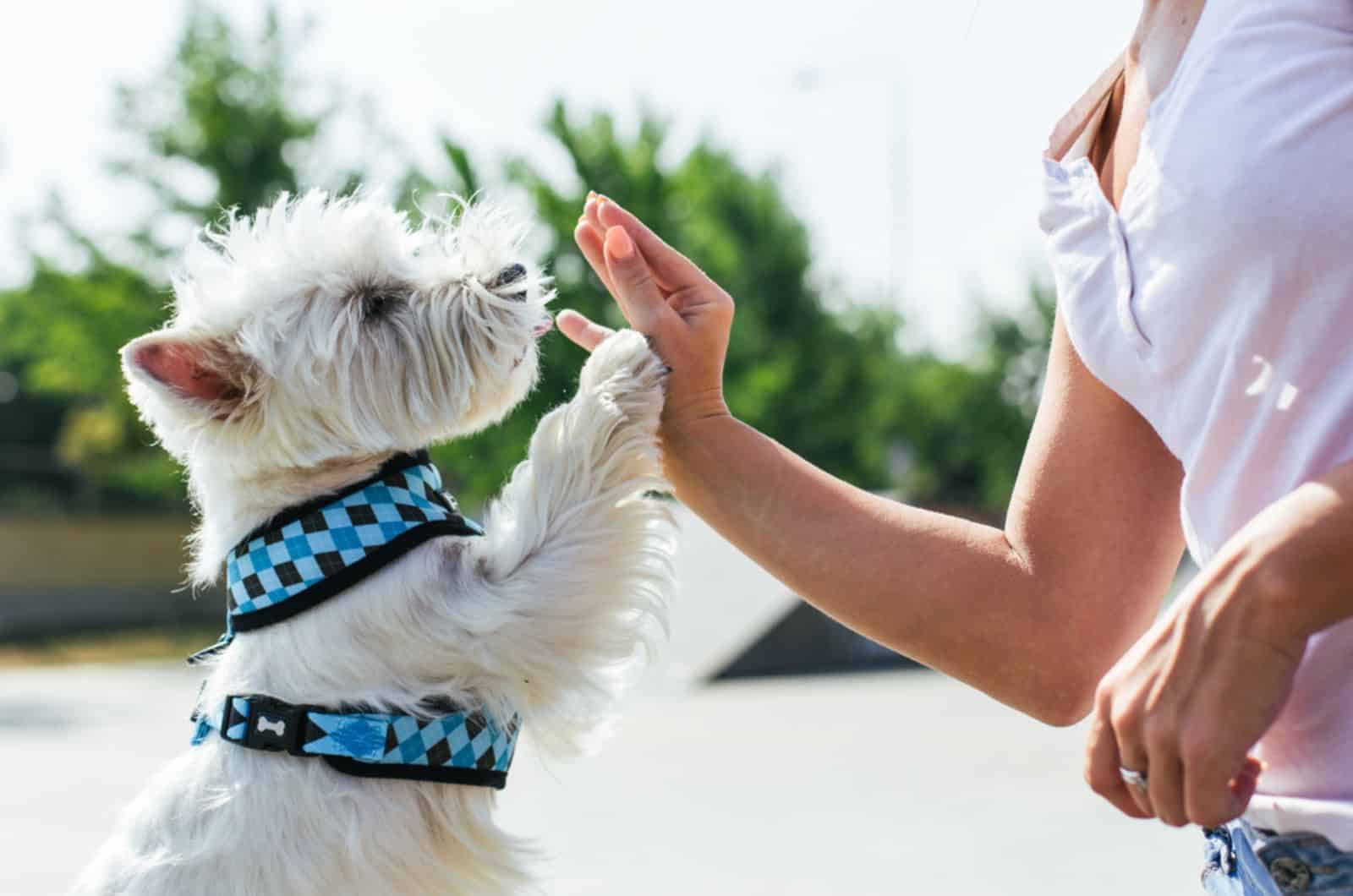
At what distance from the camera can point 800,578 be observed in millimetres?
1933

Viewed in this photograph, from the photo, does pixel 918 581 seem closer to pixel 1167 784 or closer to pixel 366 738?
pixel 1167 784

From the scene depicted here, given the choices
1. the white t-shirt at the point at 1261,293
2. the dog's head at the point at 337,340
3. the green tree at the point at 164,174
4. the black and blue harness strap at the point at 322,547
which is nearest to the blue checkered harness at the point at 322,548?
the black and blue harness strap at the point at 322,547

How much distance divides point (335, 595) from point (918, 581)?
0.99 metres

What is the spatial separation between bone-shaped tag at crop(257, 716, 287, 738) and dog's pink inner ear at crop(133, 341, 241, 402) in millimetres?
600

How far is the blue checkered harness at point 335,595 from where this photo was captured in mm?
2234

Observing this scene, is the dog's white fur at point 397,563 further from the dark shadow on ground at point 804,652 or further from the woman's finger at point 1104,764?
the dark shadow on ground at point 804,652

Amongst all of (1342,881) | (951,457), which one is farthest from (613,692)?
(951,457)

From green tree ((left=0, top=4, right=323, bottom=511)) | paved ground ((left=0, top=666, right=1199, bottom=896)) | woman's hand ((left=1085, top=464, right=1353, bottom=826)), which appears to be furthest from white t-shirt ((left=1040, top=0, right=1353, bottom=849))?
green tree ((left=0, top=4, right=323, bottom=511))

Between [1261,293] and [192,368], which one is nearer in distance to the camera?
[1261,293]

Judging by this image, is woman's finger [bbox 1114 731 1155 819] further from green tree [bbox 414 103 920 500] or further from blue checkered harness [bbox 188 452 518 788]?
green tree [bbox 414 103 920 500]

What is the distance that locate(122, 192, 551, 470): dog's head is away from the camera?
249 centimetres

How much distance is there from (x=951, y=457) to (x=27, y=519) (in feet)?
75.5

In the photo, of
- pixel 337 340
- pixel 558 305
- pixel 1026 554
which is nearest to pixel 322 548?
pixel 337 340

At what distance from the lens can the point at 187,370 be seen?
2.49 meters
